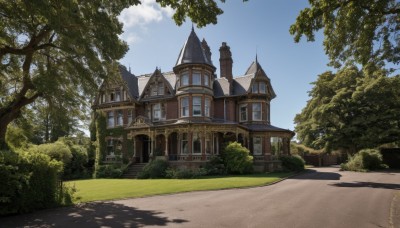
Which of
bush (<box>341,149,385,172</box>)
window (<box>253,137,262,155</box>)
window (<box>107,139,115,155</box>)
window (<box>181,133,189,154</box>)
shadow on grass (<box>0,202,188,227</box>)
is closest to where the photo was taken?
shadow on grass (<box>0,202,188,227</box>)

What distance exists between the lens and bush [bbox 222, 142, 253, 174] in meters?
28.1

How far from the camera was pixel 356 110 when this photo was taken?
35.7m

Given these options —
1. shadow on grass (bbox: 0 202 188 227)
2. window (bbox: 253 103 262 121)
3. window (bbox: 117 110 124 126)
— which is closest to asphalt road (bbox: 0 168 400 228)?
Answer: shadow on grass (bbox: 0 202 188 227)

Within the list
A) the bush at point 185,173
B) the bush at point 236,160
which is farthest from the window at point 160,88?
the bush at point 236,160

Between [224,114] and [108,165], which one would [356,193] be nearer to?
[224,114]

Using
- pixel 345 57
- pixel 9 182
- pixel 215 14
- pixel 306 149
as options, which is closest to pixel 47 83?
pixel 9 182

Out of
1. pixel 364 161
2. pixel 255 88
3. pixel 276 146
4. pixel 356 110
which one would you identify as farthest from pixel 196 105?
pixel 356 110

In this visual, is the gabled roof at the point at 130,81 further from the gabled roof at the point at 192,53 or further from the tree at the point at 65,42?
the tree at the point at 65,42

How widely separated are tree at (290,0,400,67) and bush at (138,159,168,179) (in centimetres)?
1846

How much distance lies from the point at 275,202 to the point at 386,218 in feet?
13.8

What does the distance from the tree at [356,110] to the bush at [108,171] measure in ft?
75.3

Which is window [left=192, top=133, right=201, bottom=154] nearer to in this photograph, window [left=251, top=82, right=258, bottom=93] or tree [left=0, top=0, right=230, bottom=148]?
window [left=251, top=82, right=258, bottom=93]

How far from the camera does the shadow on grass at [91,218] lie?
10.1 m

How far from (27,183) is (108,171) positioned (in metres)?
20.2
